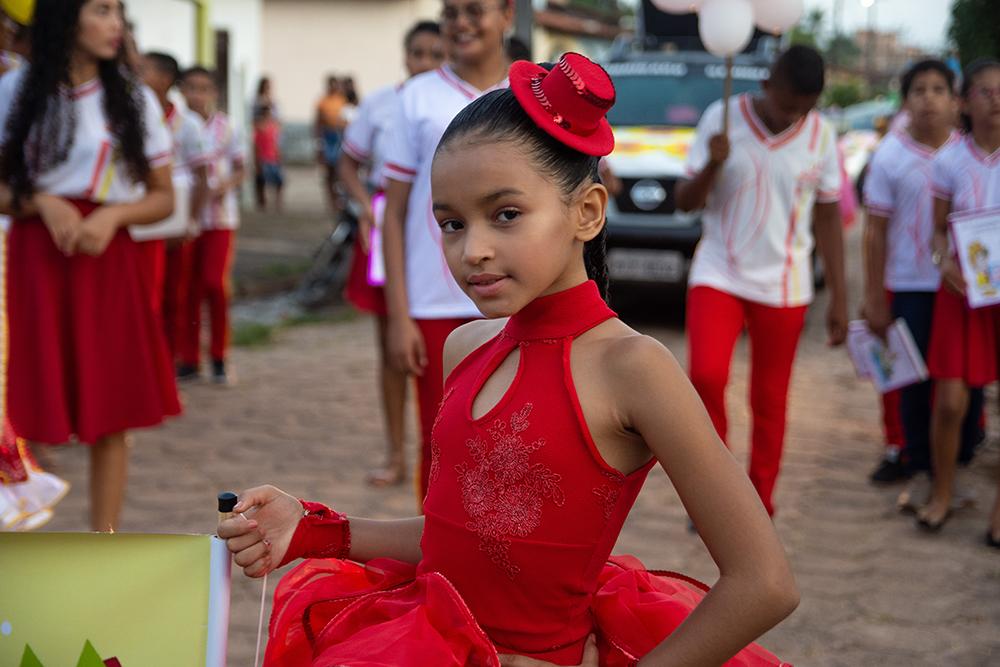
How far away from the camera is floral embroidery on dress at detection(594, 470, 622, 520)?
6.02 ft

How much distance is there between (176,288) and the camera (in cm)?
829

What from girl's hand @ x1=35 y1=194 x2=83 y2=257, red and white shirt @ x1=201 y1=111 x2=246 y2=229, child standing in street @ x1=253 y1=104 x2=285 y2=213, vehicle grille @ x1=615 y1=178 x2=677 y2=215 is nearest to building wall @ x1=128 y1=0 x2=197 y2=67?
child standing in street @ x1=253 y1=104 x2=285 y2=213

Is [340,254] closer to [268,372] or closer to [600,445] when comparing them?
[268,372]

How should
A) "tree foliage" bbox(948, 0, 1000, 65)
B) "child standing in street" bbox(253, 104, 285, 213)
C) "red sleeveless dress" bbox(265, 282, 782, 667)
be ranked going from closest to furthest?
1. "red sleeveless dress" bbox(265, 282, 782, 667)
2. "tree foliage" bbox(948, 0, 1000, 65)
3. "child standing in street" bbox(253, 104, 285, 213)

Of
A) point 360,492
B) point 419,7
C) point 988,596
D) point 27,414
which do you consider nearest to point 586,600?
point 27,414

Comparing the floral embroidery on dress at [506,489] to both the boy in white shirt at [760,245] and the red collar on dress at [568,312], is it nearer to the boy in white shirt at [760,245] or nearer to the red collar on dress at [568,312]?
the red collar on dress at [568,312]

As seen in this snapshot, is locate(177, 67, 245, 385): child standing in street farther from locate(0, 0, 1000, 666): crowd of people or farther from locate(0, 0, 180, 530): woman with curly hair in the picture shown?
locate(0, 0, 180, 530): woman with curly hair

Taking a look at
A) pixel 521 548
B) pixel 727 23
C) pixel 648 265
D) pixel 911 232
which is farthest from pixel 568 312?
pixel 648 265

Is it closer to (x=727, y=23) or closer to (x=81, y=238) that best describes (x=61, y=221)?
(x=81, y=238)

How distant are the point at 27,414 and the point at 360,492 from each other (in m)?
1.90

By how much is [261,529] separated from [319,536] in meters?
0.14

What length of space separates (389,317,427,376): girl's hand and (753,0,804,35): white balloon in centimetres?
194

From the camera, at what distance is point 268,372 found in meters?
8.75

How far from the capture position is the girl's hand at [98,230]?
13.9 feet
